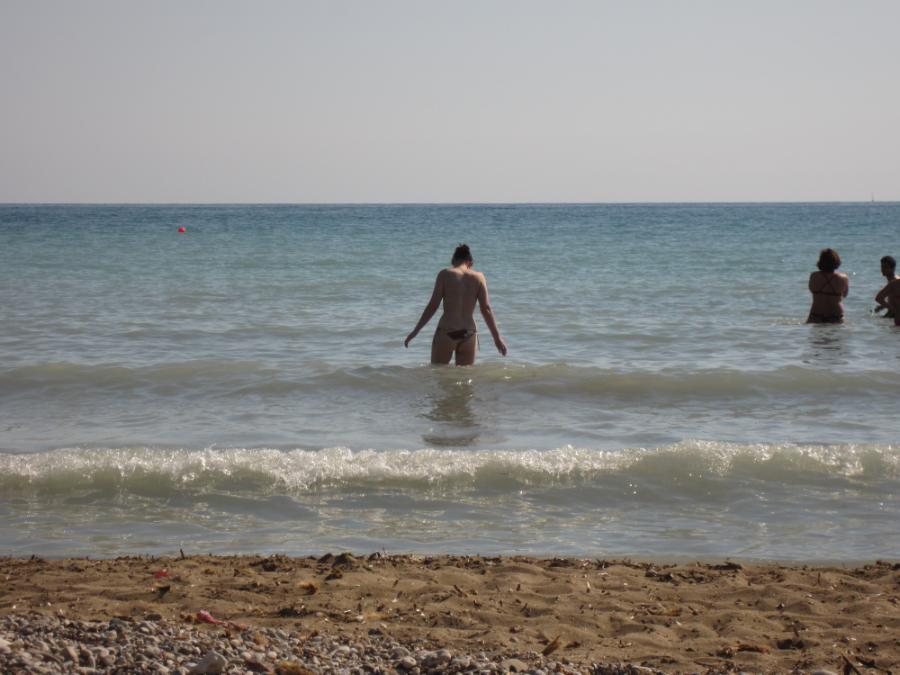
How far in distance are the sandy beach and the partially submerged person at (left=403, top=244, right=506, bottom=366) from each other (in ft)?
15.4

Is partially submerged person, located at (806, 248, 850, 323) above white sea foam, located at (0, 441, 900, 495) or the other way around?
above

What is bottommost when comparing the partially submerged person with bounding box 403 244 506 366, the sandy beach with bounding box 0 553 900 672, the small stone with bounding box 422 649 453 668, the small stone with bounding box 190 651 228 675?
the sandy beach with bounding box 0 553 900 672

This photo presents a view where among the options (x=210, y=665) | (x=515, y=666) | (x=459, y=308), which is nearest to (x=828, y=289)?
(x=459, y=308)

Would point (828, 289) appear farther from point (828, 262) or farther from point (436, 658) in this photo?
point (436, 658)

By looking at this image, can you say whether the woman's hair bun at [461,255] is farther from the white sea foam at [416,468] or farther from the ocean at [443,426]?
the white sea foam at [416,468]

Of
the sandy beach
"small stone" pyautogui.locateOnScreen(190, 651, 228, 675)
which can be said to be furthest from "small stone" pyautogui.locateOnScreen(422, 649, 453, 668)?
"small stone" pyautogui.locateOnScreen(190, 651, 228, 675)

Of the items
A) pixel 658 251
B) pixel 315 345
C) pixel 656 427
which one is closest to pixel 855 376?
pixel 656 427

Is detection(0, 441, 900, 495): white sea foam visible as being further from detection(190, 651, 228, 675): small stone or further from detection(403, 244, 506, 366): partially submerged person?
detection(190, 651, 228, 675): small stone

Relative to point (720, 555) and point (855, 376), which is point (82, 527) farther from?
point (855, 376)

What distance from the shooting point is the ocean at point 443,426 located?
5.85 meters

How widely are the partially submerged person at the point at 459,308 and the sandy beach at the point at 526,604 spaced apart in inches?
184

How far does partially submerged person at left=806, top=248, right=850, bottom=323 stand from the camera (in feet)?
43.3

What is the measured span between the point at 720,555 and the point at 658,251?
83.3 feet

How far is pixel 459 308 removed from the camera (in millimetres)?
9750
